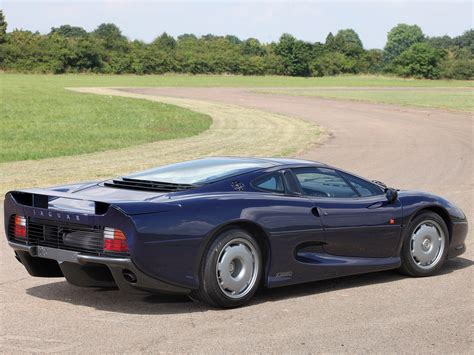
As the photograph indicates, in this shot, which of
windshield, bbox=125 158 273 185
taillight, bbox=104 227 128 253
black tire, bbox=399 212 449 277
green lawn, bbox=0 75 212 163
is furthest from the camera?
green lawn, bbox=0 75 212 163

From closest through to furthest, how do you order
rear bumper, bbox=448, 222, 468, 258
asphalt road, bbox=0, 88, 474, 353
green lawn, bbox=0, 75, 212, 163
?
asphalt road, bbox=0, 88, 474, 353
rear bumper, bbox=448, 222, 468, 258
green lawn, bbox=0, 75, 212, 163

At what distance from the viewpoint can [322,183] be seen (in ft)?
26.7

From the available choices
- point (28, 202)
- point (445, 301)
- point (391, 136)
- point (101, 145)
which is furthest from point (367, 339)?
point (391, 136)

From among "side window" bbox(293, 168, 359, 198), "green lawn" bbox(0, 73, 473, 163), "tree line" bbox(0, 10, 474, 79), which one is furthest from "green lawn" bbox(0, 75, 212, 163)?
"tree line" bbox(0, 10, 474, 79)

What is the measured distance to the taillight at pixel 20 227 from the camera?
7.39m

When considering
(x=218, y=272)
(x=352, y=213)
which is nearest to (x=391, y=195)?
(x=352, y=213)

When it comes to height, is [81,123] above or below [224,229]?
below

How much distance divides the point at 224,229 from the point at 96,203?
1.03 meters

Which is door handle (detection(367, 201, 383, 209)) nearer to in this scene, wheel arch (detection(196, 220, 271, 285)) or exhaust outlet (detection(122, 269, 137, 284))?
wheel arch (detection(196, 220, 271, 285))

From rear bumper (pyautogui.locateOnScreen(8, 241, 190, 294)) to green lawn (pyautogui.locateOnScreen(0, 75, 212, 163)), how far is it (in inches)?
571

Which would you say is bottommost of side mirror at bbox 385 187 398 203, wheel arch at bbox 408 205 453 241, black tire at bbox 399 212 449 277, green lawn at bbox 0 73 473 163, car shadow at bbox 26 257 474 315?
green lawn at bbox 0 73 473 163

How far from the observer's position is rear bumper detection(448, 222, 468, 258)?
8859 millimetres

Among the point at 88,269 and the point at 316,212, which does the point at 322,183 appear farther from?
the point at 88,269

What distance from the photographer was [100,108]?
42.8m
